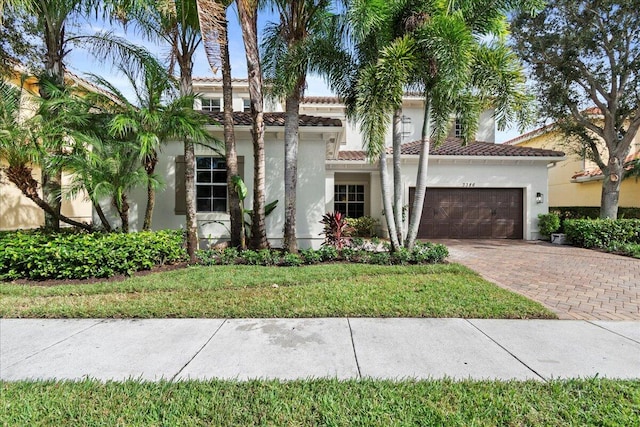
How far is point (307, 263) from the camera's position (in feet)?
27.3

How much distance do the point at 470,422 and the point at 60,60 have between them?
436 inches

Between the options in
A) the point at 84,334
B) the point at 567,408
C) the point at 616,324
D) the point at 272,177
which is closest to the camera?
the point at 567,408

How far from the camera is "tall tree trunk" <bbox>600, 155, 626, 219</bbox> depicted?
12.7 meters

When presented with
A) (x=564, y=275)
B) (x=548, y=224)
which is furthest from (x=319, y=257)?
(x=548, y=224)

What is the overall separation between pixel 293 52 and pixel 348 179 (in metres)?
8.89

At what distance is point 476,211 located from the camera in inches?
553

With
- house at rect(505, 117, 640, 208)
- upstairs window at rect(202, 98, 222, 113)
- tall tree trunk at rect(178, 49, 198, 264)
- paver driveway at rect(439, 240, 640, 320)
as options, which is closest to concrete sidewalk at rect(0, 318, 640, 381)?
paver driveway at rect(439, 240, 640, 320)

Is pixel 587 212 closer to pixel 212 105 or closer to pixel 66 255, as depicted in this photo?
pixel 212 105

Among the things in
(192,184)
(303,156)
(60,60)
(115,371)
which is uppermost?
(60,60)

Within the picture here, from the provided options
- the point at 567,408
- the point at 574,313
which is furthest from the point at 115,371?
the point at 574,313

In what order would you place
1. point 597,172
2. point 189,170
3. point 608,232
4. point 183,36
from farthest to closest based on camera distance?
point 597,172 → point 608,232 → point 189,170 → point 183,36

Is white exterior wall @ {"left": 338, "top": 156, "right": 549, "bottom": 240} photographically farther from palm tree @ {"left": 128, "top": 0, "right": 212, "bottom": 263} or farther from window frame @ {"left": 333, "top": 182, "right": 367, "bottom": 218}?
palm tree @ {"left": 128, "top": 0, "right": 212, "bottom": 263}

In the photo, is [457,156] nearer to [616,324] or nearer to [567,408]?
[616,324]

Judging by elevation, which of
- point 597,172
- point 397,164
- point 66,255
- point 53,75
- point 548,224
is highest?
point 53,75
